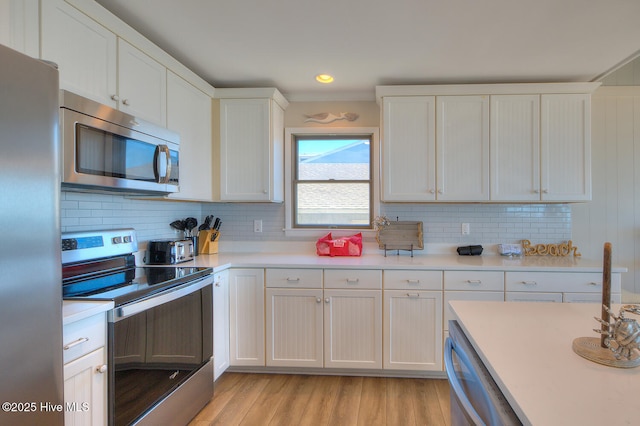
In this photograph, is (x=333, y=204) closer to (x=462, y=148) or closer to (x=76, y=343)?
(x=462, y=148)

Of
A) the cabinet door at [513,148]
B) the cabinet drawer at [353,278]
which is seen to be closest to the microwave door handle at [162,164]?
the cabinet drawer at [353,278]

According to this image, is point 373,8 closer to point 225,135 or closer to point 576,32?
point 576,32

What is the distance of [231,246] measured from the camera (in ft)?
10.5

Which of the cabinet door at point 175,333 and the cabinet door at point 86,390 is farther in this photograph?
the cabinet door at point 175,333

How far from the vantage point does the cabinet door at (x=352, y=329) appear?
251cm

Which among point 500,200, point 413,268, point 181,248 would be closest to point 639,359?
point 413,268

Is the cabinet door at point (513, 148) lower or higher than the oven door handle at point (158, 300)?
higher

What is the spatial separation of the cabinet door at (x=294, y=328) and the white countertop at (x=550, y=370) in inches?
54.4

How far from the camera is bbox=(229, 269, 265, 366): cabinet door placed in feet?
8.43

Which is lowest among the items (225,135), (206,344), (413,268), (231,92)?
(206,344)

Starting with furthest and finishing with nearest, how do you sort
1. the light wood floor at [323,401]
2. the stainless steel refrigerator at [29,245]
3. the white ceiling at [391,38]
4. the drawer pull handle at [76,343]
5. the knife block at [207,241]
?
the knife block at [207,241], the light wood floor at [323,401], the white ceiling at [391,38], the drawer pull handle at [76,343], the stainless steel refrigerator at [29,245]

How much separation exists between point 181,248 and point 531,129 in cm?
294

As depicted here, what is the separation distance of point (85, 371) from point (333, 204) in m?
2.29

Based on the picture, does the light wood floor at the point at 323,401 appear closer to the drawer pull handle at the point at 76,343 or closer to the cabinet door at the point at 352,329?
the cabinet door at the point at 352,329
